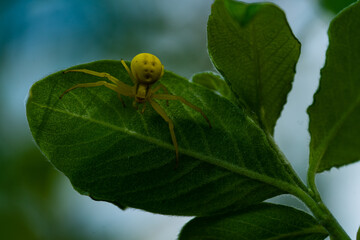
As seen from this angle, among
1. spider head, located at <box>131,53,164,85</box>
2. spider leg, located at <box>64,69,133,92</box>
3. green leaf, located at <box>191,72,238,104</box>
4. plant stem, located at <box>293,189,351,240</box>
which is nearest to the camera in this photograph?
plant stem, located at <box>293,189,351,240</box>

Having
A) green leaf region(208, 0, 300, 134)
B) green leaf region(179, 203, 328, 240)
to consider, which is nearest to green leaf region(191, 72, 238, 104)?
green leaf region(208, 0, 300, 134)

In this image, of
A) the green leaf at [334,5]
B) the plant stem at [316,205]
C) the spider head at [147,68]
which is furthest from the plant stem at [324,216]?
the green leaf at [334,5]

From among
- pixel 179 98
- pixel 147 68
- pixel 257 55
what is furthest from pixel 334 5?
pixel 179 98

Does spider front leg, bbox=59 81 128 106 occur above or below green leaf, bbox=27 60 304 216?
above

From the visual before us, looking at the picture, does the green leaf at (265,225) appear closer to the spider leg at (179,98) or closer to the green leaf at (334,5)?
the spider leg at (179,98)

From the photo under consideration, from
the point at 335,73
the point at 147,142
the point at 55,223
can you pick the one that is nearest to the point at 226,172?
the point at 147,142

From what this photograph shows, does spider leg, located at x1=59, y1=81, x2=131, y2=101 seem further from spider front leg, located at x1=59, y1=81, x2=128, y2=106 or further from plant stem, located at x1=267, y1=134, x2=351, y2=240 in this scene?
plant stem, located at x1=267, y1=134, x2=351, y2=240
